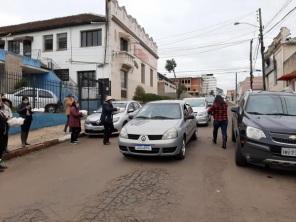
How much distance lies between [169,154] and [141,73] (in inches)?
1293

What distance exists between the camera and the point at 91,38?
32.0m

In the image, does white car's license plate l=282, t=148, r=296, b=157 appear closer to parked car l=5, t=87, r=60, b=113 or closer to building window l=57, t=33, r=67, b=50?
parked car l=5, t=87, r=60, b=113

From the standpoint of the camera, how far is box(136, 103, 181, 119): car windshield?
33.6 ft

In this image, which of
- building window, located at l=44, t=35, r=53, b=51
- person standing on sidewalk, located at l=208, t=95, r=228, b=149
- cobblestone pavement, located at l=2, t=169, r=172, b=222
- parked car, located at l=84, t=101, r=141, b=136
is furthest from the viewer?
building window, located at l=44, t=35, r=53, b=51

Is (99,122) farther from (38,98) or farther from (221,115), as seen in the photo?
(221,115)

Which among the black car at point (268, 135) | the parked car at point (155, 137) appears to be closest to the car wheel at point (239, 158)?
the black car at point (268, 135)

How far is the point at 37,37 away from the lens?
34031mm

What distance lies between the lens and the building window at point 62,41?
33.0 metres

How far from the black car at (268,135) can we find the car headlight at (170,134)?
5.08 feet

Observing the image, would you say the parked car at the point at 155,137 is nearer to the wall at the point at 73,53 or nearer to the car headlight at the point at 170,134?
the car headlight at the point at 170,134

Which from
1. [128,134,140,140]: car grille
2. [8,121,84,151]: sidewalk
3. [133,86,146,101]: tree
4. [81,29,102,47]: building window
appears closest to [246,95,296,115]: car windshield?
[128,134,140,140]: car grille

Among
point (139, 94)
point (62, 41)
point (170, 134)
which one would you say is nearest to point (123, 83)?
point (139, 94)

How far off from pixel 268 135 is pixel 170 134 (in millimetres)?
2393

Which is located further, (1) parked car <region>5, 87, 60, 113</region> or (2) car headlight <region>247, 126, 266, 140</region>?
(1) parked car <region>5, 87, 60, 113</region>
